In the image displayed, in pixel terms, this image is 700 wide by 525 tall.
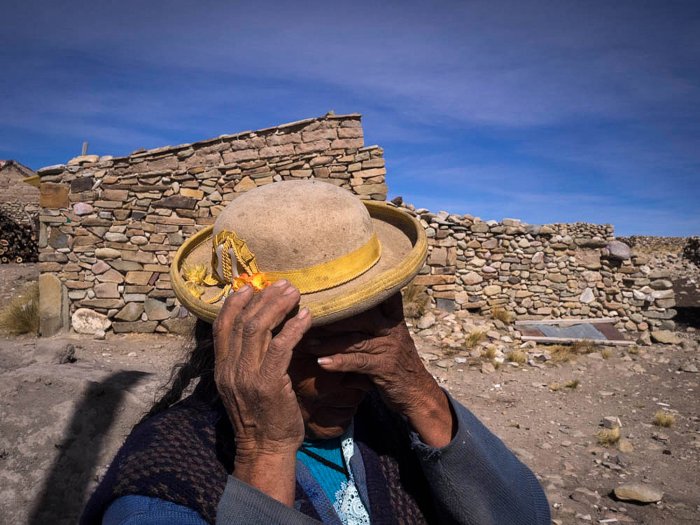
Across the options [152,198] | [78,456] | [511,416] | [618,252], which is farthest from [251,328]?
[618,252]

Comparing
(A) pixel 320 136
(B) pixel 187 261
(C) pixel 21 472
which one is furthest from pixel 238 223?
(A) pixel 320 136

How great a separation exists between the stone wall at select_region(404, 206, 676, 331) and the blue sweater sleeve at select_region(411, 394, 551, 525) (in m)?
8.64

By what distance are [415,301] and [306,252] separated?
8.33 m

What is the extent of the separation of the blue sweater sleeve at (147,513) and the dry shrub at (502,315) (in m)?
9.47

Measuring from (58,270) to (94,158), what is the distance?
220 centimetres

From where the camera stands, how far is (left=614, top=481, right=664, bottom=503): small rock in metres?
3.92

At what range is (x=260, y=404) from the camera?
3.75 ft

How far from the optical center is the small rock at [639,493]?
3917 mm

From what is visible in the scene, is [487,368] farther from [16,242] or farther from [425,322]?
[16,242]

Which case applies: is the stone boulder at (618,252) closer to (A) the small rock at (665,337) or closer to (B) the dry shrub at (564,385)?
(A) the small rock at (665,337)

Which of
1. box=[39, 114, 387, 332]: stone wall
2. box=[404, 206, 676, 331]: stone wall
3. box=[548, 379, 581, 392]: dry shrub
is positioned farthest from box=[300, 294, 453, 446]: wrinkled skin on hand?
box=[404, 206, 676, 331]: stone wall

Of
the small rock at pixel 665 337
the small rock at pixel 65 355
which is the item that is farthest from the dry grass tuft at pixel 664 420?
the small rock at pixel 65 355

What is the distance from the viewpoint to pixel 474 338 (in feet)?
28.2

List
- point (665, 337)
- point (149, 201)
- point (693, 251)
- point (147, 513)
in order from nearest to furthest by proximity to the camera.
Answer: point (147, 513), point (149, 201), point (665, 337), point (693, 251)
